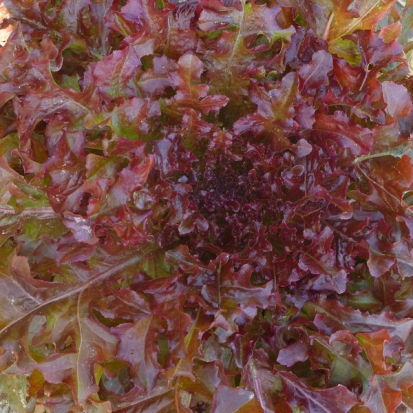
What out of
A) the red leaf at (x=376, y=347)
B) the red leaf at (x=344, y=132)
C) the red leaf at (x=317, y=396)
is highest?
the red leaf at (x=344, y=132)

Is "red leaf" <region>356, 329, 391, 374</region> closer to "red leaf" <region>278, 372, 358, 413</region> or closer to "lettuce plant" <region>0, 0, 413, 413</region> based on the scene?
"lettuce plant" <region>0, 0, 413, 413</region>

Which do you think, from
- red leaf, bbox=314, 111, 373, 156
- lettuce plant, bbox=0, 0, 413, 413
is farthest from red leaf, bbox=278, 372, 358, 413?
red leaf, bbox=314, 111, 373, 156

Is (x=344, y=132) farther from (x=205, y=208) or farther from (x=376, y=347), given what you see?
(x=376, y=347)

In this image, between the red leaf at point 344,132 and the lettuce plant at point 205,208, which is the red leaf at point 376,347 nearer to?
the lettuce plant at point 205,208

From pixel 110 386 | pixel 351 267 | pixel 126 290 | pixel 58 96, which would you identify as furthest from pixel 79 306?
pixel 351 267

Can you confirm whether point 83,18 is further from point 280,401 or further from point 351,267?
point 280,401

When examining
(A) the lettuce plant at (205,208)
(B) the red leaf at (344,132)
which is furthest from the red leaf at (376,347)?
(B) the red leaf at (344,132)

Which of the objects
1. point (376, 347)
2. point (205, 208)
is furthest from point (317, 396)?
point (205, 208)

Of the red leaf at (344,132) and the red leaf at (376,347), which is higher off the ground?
the red leaf at (344,132)
